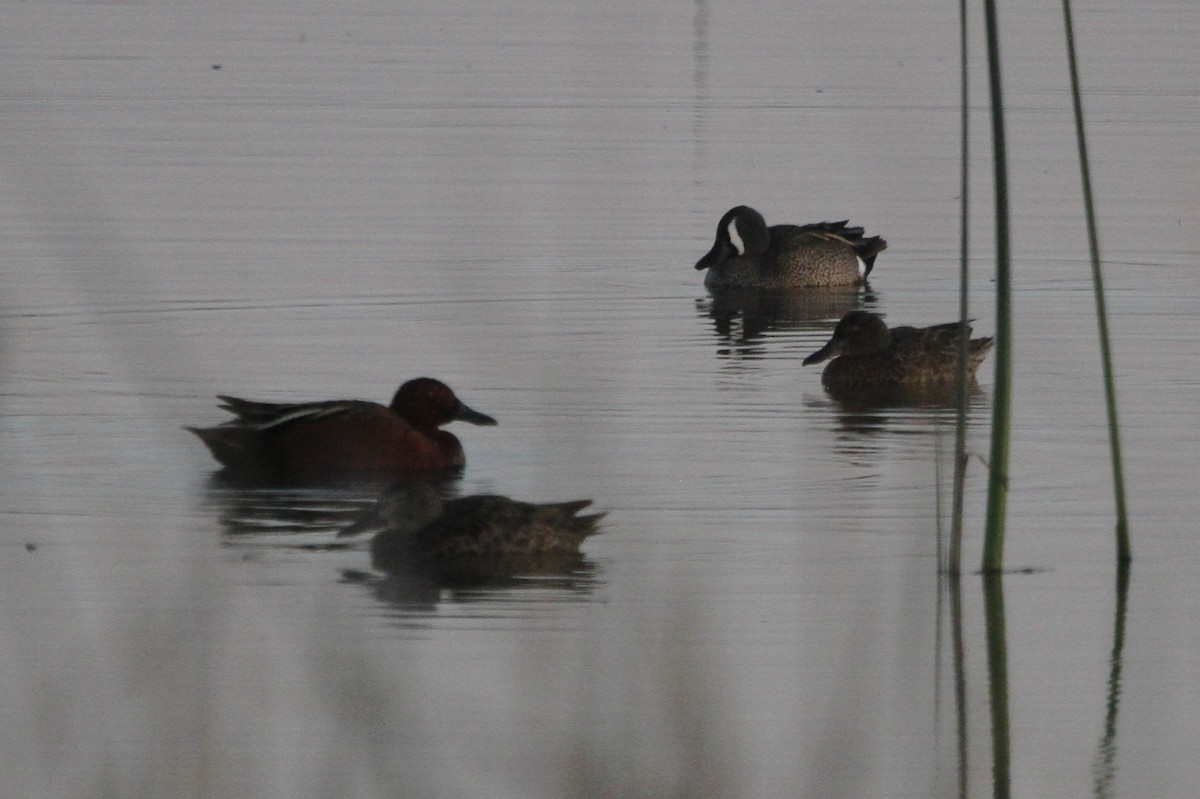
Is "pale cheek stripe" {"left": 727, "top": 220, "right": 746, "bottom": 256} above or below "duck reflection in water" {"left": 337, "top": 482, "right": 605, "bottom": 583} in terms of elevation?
above

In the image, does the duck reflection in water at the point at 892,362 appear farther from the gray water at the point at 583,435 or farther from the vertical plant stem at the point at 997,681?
the vertical plant stem at the point at 997,681

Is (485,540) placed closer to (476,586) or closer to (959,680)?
(476,586)

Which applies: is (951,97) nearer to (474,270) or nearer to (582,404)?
(474,270)

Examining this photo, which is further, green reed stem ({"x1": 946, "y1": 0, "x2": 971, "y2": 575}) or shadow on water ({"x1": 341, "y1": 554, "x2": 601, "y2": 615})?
shadow on water ({"x1": 341, "y1": 554, "x2": 601, "y2": 615})

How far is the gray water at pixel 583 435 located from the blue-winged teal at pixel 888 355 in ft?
1.12

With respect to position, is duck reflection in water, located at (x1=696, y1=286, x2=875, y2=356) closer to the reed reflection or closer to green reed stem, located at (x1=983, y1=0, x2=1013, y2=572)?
the reed reflection

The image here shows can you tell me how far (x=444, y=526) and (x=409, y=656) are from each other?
4.47 feet

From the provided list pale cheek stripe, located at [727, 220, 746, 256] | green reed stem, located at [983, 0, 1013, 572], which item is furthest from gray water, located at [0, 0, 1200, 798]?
pale cheek stripe, located at [727, 220, 746, 256]

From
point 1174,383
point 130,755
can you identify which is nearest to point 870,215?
point 1174,383

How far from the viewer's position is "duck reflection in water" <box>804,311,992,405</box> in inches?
503

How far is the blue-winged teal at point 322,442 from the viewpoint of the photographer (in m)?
10.2

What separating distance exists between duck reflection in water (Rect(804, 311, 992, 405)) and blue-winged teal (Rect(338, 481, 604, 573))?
418cm

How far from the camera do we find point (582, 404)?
37.9ft

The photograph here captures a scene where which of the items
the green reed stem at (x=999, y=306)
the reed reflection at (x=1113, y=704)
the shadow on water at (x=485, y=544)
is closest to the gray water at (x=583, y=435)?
the reed reflection at (x=1113, y=704)
